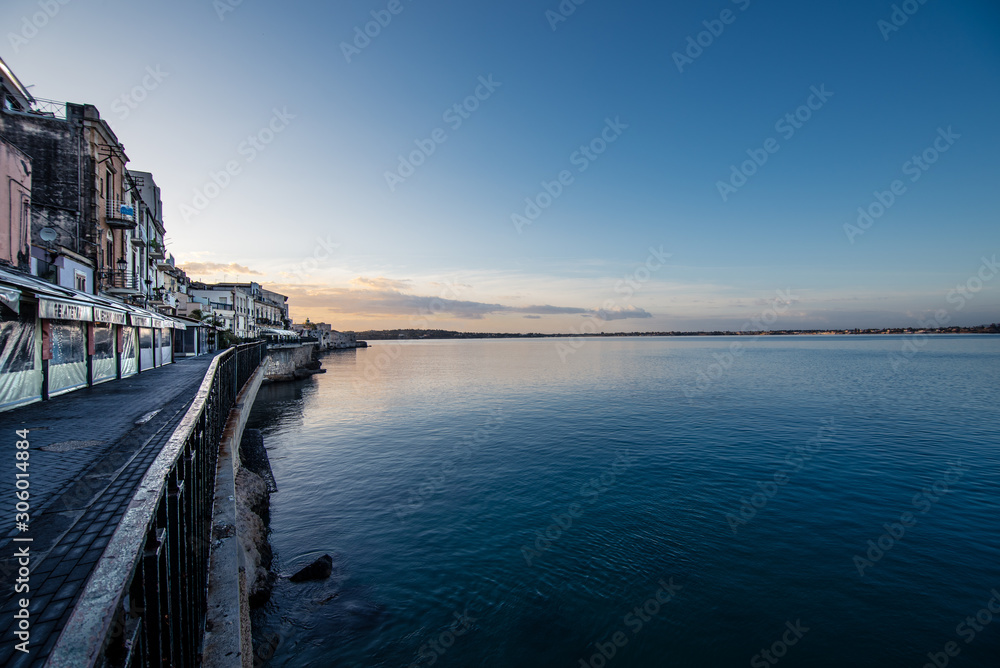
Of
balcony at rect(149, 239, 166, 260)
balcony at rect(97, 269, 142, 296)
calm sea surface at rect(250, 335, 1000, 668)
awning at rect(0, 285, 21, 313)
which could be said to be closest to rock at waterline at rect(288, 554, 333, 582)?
calm sea surface at rect(250, 335, 1000, 668)

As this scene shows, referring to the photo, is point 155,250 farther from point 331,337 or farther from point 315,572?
point 331,337

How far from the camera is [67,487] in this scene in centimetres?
564

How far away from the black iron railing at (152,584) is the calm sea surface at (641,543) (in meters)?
5.92

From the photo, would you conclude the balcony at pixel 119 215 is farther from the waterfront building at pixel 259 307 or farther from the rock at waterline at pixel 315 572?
the waterfront building at pixel 259 307

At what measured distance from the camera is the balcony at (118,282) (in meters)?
29.3

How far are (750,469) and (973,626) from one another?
9698 millimetres

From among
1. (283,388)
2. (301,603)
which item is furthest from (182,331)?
(301,603)

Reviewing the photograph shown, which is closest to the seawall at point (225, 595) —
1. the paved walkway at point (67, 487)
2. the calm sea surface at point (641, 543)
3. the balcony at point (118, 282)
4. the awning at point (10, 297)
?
the paved walkway at point (67, 487)

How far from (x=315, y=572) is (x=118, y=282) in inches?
1207

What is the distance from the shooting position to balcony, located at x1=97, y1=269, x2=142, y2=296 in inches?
1152

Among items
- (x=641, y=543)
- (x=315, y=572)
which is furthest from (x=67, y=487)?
(x=641, y=543)

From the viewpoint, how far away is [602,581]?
38.2 ft

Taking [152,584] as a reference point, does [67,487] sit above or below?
below

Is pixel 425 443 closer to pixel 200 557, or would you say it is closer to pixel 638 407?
pixel 638 407
